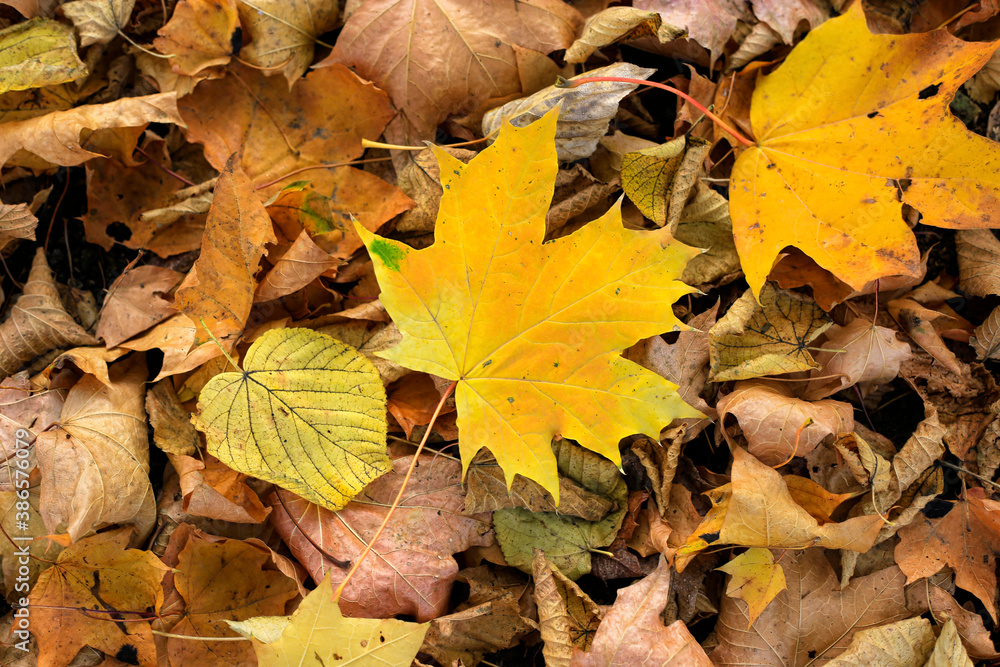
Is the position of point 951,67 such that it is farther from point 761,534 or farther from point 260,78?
point 260,78

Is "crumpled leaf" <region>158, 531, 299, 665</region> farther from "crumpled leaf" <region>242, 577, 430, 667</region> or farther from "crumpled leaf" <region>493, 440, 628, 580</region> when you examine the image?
"crumpled leaf" <region>493, 440, 628, 580</region>

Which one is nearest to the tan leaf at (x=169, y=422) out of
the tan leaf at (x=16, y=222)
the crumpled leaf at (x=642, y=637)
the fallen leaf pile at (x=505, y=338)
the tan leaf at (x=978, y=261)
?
the fallen leaf pile at (x=505, y=338)

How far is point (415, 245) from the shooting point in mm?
1590

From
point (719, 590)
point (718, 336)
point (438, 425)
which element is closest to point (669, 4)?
point (718, 336)

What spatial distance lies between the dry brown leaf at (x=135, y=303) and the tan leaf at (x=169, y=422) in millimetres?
159

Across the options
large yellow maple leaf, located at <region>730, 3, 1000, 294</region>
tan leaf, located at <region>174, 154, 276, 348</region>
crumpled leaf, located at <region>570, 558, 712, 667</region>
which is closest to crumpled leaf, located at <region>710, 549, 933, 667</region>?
crumpled leaf, located at <region>570, 558, 712, 667</region>

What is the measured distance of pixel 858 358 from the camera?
1.44 metres

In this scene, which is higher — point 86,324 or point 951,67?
point 951,67

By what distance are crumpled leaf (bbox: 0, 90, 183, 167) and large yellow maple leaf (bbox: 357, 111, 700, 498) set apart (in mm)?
715

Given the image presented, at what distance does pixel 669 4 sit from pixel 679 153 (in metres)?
A: 0.38

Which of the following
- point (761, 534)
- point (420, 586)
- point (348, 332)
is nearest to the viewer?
point (761, 534)

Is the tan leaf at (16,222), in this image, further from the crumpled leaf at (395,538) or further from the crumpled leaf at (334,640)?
the crumpled leaf at (334,640)

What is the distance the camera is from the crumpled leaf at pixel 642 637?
4.24 feet

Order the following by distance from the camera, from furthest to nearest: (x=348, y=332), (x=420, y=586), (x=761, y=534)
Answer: (x=348, y=332), (x=420, y=586), (x=761, y=534)
